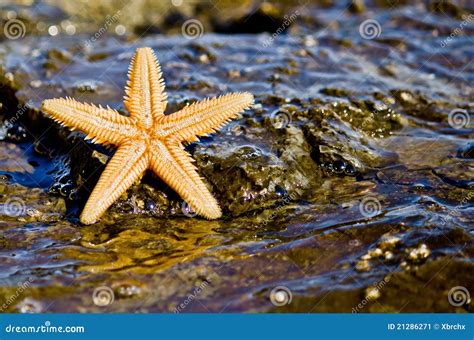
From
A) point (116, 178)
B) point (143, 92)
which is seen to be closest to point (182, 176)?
point (116, 178)

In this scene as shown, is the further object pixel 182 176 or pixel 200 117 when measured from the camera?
pixel 200 117

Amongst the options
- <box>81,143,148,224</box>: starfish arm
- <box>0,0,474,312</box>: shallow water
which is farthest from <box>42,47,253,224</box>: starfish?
<box>0,0,474,312</box>: shallow water

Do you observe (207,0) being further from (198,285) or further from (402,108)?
(198,285)

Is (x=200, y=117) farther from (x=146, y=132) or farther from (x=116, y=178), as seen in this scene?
(x=116, y=178)

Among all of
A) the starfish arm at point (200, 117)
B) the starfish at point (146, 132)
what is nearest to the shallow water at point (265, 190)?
the starfish at point (146, 132)

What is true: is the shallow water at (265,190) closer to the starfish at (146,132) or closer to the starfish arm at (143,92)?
the starfish at (146,132)

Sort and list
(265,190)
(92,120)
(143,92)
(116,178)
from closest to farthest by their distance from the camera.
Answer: (116,178)
(92,120)
(143,92)
(265,190)
